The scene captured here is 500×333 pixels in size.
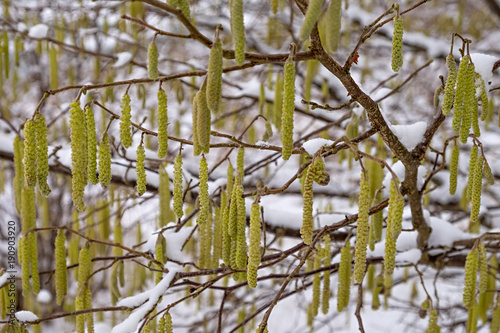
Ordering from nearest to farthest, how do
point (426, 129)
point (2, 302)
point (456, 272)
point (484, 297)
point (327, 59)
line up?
point (327, 59)
point (426, 129)
point (2, 302)
point (484, 297)
point (456, 272)

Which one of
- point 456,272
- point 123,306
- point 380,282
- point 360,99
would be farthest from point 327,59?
point 456,272

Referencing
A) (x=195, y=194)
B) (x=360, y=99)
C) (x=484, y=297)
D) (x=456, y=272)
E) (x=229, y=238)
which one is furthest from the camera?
(x=456, y=272)

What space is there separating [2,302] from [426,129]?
4.13ft

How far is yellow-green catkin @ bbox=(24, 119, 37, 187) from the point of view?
2.98 feet

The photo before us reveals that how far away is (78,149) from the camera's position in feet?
2.97

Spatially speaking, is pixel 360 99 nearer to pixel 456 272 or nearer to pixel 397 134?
pixel 397 134

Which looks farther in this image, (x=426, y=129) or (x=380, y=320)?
(x=380, y=320)

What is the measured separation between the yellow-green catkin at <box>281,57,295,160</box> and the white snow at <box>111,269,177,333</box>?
557 mm

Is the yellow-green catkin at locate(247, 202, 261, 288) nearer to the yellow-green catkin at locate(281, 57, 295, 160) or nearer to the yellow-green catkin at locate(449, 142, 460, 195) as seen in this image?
the yellow-green catkin at locate(281, 57, 295, 160)

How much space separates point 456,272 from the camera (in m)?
2.53

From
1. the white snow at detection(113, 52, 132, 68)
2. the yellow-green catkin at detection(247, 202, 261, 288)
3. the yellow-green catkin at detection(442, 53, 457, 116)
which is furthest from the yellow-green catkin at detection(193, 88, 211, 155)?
the white snow at detection(113, 52, 132, 68)

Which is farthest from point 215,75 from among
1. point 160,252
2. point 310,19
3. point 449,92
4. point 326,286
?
point 326,286

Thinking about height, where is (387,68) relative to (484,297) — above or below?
above

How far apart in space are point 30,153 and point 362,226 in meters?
0.68
